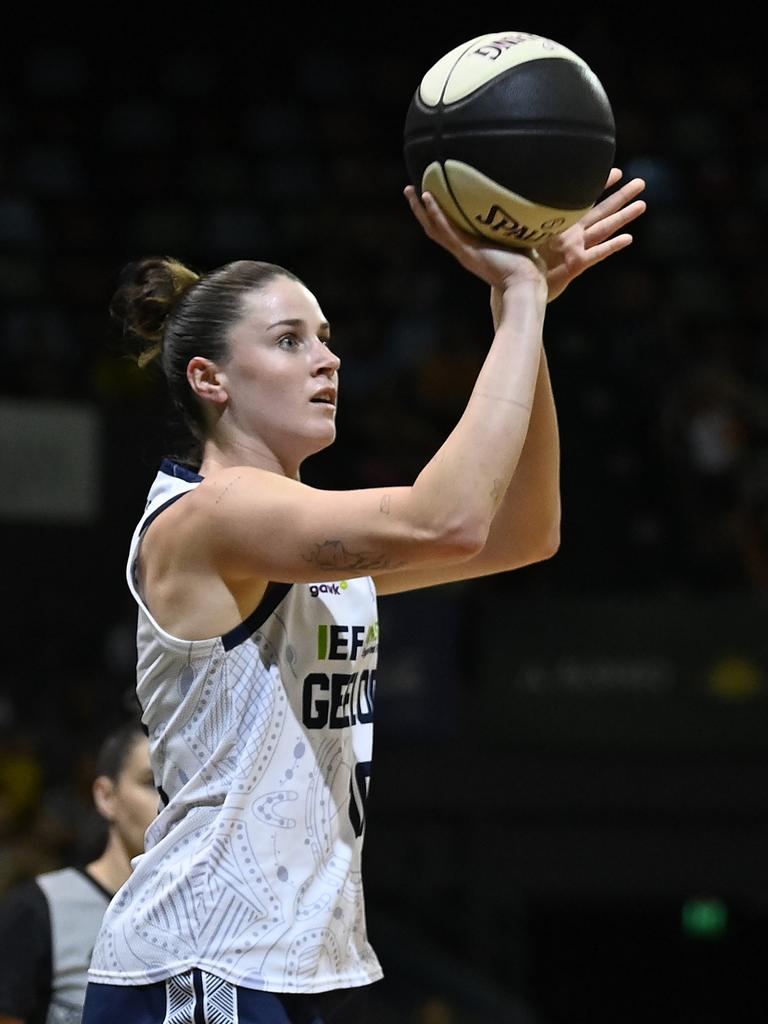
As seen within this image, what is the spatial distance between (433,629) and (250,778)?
6.04m

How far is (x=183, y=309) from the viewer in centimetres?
275

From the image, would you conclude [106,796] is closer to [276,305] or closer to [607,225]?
[276,305]

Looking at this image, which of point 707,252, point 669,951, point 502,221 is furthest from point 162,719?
point 707,252

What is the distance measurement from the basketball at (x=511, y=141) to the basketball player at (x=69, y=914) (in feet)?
4.30

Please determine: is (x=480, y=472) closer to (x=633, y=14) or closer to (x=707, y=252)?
(x=707, y=252)

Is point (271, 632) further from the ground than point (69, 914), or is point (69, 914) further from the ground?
point (271, 632)

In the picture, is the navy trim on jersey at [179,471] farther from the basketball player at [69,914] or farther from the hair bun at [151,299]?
the basketball player at [69,914]

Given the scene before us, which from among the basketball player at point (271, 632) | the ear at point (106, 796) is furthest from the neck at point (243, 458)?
the ear at point (106, 796)

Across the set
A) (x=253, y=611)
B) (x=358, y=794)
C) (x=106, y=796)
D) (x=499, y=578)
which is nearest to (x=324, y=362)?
(x=253, y=611)

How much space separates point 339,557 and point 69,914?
52.6 inches

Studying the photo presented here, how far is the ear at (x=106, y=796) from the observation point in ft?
11.6

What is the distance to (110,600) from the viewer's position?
8.77 m

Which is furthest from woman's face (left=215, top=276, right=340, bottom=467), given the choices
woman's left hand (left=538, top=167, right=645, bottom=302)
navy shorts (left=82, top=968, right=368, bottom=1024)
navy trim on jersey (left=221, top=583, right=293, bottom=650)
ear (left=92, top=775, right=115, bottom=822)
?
ear (left=92, top=775, right=115, bottom=822)

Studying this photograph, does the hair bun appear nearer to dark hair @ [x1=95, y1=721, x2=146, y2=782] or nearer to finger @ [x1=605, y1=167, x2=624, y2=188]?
finger @ [x1=605, y1=167, x2=624, y2=188]
